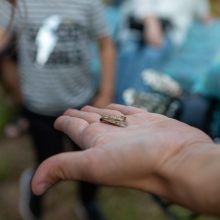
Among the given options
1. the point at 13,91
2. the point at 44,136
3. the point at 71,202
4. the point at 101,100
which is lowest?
the point at 71,202

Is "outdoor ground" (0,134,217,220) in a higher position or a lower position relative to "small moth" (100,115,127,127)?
lower

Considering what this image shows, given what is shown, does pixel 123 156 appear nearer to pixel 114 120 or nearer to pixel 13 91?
pixel 114 120


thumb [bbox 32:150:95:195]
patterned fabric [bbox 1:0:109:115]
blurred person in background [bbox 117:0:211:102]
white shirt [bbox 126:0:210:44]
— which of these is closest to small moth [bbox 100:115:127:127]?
thumb [bbox 32:150:95:195]

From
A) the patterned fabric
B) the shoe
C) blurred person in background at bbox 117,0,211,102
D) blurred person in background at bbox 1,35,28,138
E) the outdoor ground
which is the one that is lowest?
the outdoor ground

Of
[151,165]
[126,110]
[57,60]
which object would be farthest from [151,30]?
[151,165]

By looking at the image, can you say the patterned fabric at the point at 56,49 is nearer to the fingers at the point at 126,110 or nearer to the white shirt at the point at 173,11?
the fingers at the point at 126,110

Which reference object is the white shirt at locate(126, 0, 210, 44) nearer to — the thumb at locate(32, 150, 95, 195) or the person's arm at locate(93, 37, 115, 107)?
the person's arm at locate(93, 37, 115, 107)

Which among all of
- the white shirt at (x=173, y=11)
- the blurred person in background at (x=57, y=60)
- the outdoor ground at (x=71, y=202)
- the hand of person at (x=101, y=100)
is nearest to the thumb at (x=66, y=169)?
the blurred person in background at (x=57, y=60)

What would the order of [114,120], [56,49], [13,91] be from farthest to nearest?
[13,91] → [56,49] → [114,120]
